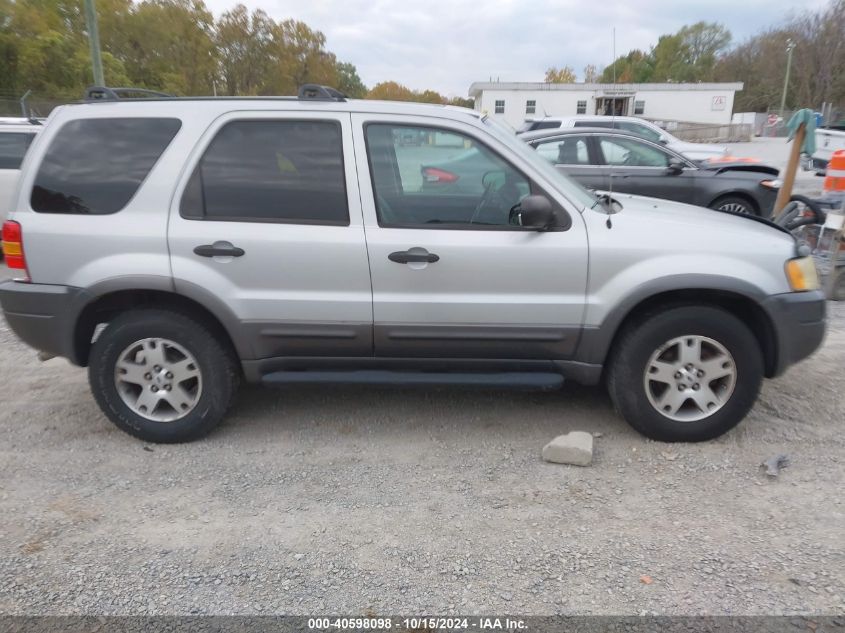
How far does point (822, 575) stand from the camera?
2.51 m

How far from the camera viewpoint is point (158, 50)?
41625 millimetres

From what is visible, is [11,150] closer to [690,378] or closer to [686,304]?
[686,304]

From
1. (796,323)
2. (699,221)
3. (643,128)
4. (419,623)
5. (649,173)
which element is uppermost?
(643,128)

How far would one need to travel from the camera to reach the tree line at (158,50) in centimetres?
3038

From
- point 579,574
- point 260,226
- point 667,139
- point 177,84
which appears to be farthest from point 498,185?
point 177,84

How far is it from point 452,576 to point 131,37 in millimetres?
46911

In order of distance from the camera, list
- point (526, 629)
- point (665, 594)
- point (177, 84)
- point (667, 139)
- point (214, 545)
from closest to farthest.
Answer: point (526, 629) → point (665, 594) → point (214, 545) → point (667, 139) → point (177, 84)

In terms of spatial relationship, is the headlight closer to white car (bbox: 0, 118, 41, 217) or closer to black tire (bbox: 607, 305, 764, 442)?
black tire (bbox: 607, 305, 764, 442)

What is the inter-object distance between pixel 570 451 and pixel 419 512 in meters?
0.93

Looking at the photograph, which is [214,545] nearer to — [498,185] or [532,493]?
[532,493]

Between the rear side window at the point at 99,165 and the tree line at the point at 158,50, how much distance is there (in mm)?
29028

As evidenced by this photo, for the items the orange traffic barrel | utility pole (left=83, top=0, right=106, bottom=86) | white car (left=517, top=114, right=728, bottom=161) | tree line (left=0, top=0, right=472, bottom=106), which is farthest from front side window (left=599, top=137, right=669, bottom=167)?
tree line (left=0, top=0, right=472, bottom=106)

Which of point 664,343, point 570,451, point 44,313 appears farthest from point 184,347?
point 664,343

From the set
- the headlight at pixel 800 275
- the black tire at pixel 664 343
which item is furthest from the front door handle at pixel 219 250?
the headlight at pixel 800 275
